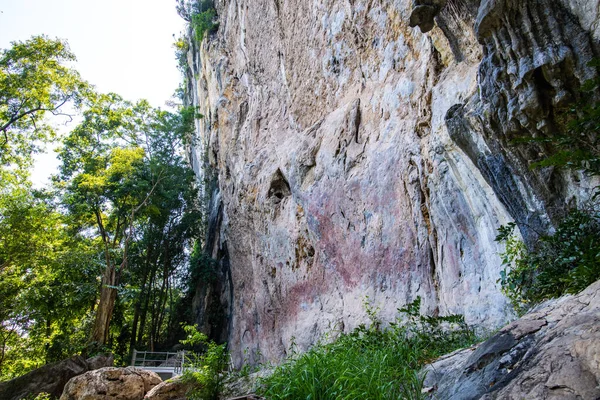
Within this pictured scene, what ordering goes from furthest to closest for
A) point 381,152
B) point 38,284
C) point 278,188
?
point 38,284
point 278,188
point 381,152

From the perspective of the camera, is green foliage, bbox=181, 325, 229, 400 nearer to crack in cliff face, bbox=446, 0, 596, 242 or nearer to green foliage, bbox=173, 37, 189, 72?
crack in cliff face, bbox=446, 0, 596, 242

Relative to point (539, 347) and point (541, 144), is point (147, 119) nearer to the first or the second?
point (541, 144)

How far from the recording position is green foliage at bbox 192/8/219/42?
2341 cm

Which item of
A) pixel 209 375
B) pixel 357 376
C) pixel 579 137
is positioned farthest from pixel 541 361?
pixel 209 375

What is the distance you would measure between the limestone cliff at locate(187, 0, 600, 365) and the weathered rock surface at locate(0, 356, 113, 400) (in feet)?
19.3

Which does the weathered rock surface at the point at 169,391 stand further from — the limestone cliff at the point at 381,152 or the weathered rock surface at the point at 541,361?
the weathered rock surface at the point at 541,361

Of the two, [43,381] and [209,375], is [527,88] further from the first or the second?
[43,381]

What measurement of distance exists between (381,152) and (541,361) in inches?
277

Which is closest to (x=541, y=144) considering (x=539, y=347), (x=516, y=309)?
(x=516, y=309)

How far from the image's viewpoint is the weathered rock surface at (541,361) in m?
2.70

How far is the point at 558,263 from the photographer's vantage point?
470 centimetres

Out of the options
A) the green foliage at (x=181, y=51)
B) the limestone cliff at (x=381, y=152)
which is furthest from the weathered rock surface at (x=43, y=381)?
the green foliage at (x=181, y=51)

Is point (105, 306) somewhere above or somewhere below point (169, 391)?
above

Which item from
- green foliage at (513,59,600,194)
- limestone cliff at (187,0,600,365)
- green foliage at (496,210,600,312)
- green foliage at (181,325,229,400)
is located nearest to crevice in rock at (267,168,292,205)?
limestone cliff at (187,0,600,365)
